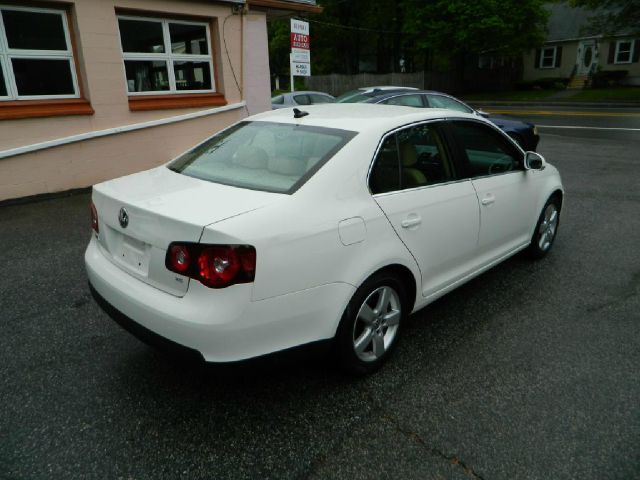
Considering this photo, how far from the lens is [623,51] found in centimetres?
3622

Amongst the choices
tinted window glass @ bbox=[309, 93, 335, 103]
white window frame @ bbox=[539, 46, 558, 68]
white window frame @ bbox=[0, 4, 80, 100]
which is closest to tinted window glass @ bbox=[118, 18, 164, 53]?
white window frame @ bbox=[0, 4, 80, 100]

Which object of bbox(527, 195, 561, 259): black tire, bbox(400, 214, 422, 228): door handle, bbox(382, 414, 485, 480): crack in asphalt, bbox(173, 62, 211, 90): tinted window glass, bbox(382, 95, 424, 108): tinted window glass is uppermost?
bbox(173, 62, 211, 90): tinted window glass

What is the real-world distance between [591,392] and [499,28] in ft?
115

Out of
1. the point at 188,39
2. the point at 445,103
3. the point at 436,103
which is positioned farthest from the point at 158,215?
the point at 445,103

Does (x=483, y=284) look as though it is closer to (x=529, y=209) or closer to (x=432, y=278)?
(x=529, y=209)

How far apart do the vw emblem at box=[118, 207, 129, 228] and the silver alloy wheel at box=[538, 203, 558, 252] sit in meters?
3.73

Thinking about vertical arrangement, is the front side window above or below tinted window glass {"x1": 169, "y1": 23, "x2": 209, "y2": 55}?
below

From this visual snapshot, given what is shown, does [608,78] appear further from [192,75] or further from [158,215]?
[158,215]

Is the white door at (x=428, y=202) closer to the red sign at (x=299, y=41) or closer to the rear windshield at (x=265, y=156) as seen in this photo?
the rear windshield at (x=265, y=156)

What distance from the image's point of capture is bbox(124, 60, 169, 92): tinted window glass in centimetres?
862

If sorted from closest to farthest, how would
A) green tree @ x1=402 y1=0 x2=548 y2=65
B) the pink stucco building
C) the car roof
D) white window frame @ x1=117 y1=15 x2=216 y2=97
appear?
the car roof → the pink stucco building → white window frame @ x1=117 y1=15 x2=216 y2=97 → green tree @ x1=402 y1=0 x2=548 y2=65

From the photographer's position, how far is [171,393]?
2.86 metres

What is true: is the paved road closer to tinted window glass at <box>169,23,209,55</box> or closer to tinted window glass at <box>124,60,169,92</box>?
tinted window glass at <box>124,60,169,92</box>

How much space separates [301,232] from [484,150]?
2.22m
